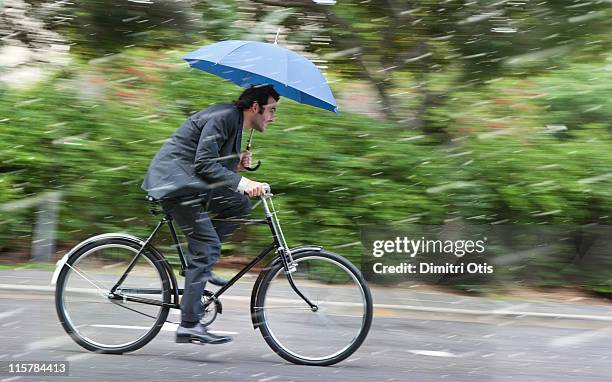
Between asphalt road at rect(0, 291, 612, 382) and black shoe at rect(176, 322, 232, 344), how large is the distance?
17cm

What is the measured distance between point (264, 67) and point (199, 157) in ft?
2.15

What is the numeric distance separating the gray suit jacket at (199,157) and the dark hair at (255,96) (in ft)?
0.18

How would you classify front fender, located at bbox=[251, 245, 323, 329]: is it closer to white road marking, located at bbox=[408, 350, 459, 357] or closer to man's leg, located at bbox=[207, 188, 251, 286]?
man's leg, located at bbox=[207, 188, 251, 286]

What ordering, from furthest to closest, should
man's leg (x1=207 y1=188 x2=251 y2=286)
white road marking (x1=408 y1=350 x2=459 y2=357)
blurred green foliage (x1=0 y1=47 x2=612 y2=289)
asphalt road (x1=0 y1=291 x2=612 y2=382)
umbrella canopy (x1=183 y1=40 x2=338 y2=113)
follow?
blurred green foliage (x1=0 y1=47 x2=612 y2=289) → white road marking (x1=408 y1=350 x2=459 y2=357) → man's leg (x1=207 y1=188 x2=251 y2=286) → asphalt road (x1=0 y1=291 x2=612 y2=382) → umbrella canopy (x1=183 y1=40 x2=338 y2=113)

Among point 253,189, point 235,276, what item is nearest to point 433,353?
point 235,276

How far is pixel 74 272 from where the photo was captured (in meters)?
5.33

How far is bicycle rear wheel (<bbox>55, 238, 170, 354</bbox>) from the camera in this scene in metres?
5.30

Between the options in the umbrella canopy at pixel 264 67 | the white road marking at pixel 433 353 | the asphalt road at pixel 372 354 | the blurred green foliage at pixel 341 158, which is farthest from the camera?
the blurred green foliage at pixel 341 158

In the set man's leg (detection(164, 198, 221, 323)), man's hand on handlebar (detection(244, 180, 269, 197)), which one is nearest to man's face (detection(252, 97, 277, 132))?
man's hand on handlebar (detection(244, 180, 269, 197))

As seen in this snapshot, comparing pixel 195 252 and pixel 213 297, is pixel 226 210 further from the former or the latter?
pixel 213 297

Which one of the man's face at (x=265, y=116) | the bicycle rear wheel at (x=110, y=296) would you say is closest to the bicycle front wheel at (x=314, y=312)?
the bicycle rear wheel at (x=110, y=296)

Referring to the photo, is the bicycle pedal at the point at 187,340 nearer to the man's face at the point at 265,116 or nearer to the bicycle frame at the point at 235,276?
the bicycle frame at the point at 235,276

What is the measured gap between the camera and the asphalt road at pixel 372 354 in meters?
5.13

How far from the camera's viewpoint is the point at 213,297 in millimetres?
5258
